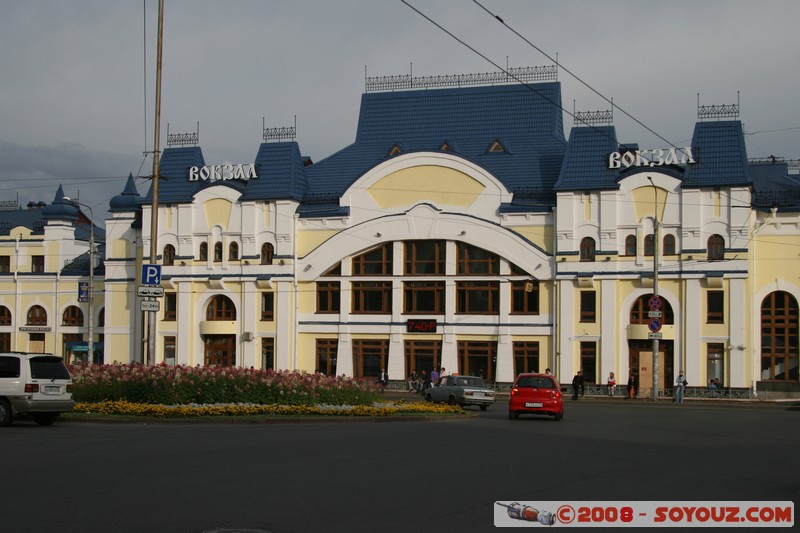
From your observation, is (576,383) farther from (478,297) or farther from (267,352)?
(267,352)

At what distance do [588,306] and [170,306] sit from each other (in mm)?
24529

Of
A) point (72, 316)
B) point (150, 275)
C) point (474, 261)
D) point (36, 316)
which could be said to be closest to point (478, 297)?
point (474, 261)

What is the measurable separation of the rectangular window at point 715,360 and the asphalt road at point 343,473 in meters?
25.7

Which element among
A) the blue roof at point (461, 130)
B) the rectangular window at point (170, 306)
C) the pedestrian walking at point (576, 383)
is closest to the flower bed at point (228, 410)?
the pedestrian walking at point (576, 383)

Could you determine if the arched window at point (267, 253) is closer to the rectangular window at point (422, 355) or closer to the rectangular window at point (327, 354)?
the rectangular window at point (327, 354)

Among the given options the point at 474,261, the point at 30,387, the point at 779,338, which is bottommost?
the point at 30,387

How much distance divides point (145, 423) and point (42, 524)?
48.8 feet

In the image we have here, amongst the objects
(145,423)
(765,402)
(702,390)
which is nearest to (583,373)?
(702,390)

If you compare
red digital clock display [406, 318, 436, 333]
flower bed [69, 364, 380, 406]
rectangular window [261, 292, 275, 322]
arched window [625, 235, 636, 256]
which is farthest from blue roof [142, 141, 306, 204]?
flower bed [69, 364, 380, 406]

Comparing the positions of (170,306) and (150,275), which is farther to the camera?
(170,306)

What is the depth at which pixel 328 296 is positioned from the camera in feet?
187

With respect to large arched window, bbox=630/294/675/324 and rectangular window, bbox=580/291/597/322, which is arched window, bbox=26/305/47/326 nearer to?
rectangular window, bbox=580/291/597/322

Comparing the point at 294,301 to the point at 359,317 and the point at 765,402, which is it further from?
the point at 765,402

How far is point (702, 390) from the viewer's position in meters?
49.3
